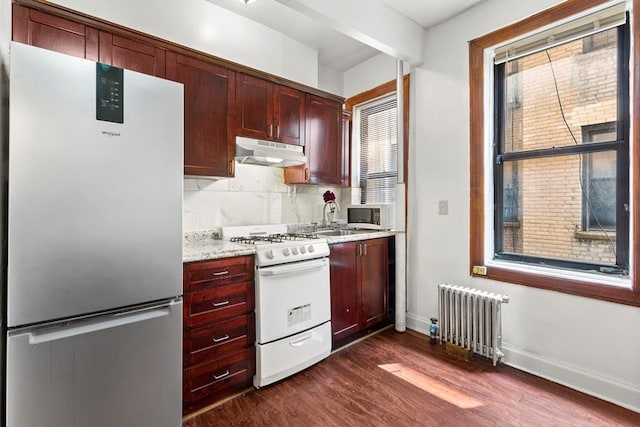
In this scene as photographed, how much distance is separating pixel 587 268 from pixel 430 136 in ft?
5.26

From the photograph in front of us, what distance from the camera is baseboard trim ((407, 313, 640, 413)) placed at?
1.91 m

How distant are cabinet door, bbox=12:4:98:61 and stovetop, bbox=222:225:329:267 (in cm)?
151

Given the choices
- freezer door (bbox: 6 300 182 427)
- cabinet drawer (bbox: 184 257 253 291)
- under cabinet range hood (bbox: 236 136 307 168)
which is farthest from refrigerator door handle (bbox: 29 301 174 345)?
under cabinet range hood (bbox: 236 136 307 168)

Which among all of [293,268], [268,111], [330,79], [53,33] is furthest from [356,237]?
[53,33]

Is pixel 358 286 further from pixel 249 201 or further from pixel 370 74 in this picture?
pixel 370 74

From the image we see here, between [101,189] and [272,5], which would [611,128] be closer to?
[272,5]

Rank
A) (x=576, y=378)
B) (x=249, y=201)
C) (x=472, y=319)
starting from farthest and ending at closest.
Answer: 1. (x=249, y=201)
2. (x=472, y=319)
3. (x=576, y=378)

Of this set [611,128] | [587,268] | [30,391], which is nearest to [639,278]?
[587,268]

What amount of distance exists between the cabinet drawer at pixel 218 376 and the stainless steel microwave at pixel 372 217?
183cm

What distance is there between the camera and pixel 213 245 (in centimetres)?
232

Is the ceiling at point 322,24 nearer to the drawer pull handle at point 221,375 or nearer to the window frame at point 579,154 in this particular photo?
the window frame at point 579,154

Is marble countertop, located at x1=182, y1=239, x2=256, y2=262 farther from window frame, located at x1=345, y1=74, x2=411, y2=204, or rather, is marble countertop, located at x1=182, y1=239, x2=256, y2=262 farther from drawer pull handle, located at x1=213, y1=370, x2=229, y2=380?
window frame, located at x1=345, y1=74, x2=411, y2=204

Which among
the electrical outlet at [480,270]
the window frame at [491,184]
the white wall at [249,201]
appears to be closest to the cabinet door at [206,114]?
the white wall at [249,201]

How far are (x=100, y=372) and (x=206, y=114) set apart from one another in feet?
5.64
